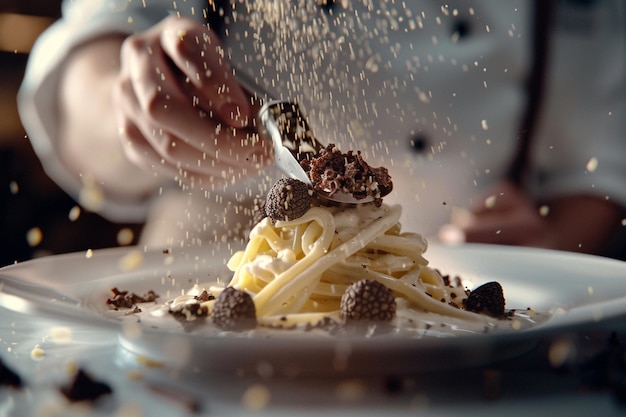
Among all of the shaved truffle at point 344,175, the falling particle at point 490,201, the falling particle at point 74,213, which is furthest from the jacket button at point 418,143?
the falling particle at point 74,213

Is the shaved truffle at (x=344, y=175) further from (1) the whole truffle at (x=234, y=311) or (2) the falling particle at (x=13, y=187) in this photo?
(2) the falling particle at (x=13, y=187)

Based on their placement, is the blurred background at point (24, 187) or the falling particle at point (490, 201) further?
the blurred background at point (24, 187)

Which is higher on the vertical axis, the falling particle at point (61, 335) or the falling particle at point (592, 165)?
the falling particle at point (592, 165)

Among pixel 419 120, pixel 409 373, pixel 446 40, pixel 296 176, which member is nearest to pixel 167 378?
pixel 409 373

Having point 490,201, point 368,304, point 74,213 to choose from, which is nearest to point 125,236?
point 74,213

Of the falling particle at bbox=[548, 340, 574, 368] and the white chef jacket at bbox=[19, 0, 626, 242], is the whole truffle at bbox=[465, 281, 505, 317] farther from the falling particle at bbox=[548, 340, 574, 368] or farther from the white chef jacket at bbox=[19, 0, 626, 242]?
the white chef jacket at bbox=[19, 0, 626, 242]

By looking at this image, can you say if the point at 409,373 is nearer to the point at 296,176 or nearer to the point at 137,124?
the point at 296,176
